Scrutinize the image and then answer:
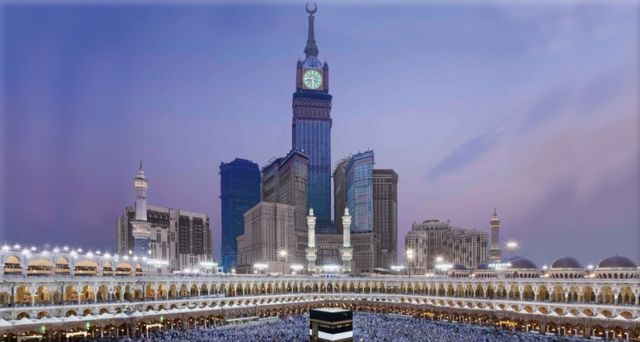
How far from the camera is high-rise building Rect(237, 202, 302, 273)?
147700 millimetres

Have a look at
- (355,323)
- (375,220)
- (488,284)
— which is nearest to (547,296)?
(488,284)

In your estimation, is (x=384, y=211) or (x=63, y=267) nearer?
(x=63, y=267)

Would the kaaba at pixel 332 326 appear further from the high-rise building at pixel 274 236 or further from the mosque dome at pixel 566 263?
the high-rise building at pixel 274 236

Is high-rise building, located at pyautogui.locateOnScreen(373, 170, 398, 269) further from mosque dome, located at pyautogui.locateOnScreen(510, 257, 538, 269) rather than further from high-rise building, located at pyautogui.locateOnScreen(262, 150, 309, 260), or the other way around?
mosque dome, located at pyautogui.locateOnScreen(510, 257, 538, 269)

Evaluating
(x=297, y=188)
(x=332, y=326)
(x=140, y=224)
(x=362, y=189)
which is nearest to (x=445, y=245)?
(x=362, y=189)

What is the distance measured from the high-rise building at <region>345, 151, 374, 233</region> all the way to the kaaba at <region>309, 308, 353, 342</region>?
126690 millimetres

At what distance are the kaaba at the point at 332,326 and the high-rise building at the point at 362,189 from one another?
12669cm

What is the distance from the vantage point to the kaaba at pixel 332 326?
37938 mm

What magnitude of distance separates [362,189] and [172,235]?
7238cm

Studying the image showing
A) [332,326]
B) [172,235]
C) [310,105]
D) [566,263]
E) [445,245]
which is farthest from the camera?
[310,105]

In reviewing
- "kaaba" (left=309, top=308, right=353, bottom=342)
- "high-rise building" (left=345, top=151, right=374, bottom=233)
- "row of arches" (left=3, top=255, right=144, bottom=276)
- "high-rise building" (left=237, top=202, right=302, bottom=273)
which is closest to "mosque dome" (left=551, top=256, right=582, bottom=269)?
"kaaba" (left=309, top=308, right=353, bottom=342)

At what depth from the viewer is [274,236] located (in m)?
150

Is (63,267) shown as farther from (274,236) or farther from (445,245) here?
(445,245)

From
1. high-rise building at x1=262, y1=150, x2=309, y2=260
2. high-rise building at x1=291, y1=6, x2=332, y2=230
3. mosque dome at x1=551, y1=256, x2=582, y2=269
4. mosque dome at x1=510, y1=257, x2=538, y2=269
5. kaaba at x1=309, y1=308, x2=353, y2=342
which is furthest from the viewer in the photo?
high-rise building at x1=291, y1=6, x2=332, y2=230
